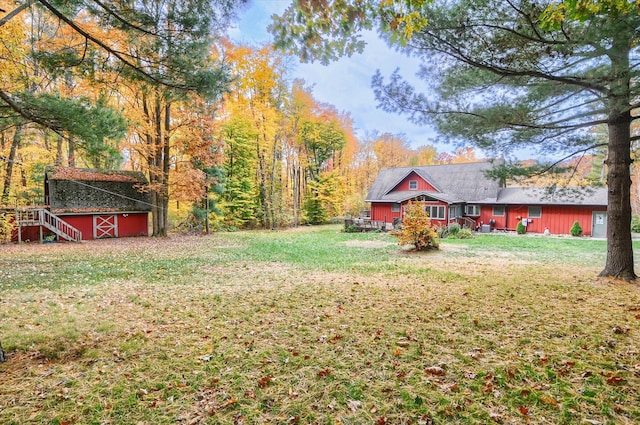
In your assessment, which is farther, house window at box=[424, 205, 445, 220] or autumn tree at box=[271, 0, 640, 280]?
house window at box=[424, 205, 445, 220]

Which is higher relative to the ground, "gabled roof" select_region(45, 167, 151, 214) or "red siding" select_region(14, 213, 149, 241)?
"gabled roof" select_region(45, 167, 151, 214)

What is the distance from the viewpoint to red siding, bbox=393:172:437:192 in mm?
23406

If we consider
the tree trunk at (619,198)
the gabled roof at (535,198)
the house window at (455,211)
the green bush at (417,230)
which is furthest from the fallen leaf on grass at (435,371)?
the house window at (455,211)

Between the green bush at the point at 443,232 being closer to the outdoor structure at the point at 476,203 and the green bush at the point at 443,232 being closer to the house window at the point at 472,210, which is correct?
the outdoor structure at the point at 476,203

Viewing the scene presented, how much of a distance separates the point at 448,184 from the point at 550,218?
7074 mm

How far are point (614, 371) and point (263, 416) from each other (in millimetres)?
3370

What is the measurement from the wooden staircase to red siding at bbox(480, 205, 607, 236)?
26173 millimetres

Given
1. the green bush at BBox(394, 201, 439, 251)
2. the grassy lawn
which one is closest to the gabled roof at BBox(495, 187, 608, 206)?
the green bush at BBox(394, 201, 439, 251)

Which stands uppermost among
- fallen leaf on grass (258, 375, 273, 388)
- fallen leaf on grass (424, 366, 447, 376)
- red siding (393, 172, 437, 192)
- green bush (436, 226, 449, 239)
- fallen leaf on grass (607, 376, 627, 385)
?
red siding (393, 172, 437, 192)

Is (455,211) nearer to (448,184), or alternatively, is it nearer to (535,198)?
(448,184)

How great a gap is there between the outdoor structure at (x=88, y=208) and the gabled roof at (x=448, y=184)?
1708 cm

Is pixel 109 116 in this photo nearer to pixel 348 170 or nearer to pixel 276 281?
pixel 276 281

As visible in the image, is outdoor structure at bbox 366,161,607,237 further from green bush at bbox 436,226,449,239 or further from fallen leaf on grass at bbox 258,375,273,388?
fallen leaf on grass at bbox 258,375,273,388

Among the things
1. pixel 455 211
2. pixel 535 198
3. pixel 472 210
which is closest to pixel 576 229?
pixel 535 198
